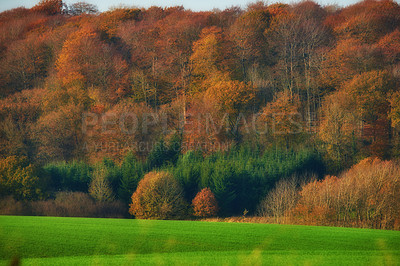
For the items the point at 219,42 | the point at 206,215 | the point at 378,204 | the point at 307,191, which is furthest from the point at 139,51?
the point at 378,204

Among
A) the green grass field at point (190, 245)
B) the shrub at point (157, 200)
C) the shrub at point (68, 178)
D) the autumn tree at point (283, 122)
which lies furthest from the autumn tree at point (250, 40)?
the green grass field at point (190, 245)

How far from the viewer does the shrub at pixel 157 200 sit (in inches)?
1703

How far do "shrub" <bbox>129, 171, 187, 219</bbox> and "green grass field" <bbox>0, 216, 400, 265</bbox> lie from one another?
626 inches

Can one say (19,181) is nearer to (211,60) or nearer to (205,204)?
(205,204)

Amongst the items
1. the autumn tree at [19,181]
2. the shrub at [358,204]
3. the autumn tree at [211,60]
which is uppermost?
the autumn tree at [211,60]

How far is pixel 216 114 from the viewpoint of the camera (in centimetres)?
6088

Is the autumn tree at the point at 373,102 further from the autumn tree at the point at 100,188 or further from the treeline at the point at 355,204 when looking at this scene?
the autumn tree at the point at 100,188

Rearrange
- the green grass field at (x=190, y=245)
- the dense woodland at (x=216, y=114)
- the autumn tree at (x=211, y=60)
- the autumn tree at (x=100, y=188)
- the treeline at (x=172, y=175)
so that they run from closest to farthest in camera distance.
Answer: the green grass field at (x=190, y=245), the dense woodland at (x=216, y=114), the treeline at (x=172, y=175), the autumn tree at (x=100, y=188), the autumn tree at (x=211, y=60)

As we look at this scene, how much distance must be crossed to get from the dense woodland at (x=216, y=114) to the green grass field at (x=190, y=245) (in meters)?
11.3

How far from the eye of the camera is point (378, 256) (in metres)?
18.0

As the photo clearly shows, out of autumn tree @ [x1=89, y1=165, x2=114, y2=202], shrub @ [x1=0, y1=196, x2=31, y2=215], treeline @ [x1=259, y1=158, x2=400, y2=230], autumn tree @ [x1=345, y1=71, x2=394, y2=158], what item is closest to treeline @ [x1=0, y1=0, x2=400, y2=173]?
autumn tree @ [x1=345, y1=71, x2=394, y2=158]

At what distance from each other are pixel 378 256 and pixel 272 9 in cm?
6962

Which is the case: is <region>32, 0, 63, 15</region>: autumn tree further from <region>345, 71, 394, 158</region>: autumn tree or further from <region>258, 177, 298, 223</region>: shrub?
<region>258, 177, 298, 223</region>: shrub

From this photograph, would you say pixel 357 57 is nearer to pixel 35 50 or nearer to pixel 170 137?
pixel 170 137
